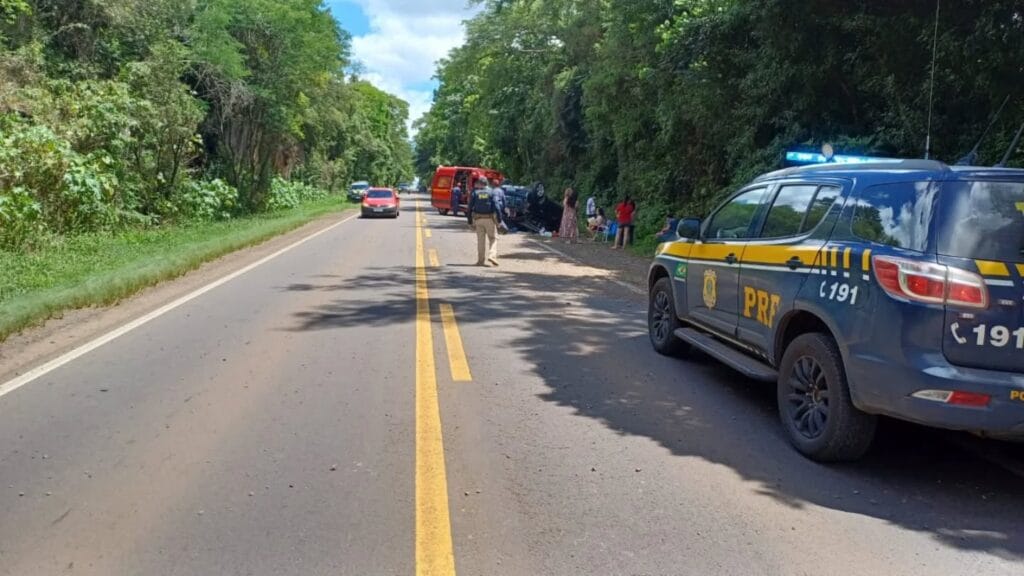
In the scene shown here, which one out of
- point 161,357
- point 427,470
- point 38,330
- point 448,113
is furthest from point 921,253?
point 448,113

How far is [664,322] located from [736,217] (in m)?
1.57

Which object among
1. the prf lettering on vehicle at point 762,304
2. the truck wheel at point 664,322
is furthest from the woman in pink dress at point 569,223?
the prf lettering on vehicle at point 762,304

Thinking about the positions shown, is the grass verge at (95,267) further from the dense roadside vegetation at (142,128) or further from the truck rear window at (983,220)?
the truck rear window at (983,220)

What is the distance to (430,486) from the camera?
4629 mm

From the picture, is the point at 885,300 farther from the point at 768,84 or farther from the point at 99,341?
the point at 768,84

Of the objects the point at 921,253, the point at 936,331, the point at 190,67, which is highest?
the point at 190,67

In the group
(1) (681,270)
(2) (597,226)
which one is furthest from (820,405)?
(2) (597,226)

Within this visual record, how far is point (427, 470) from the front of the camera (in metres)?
4.88

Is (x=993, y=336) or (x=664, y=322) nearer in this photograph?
(x=993, y=336)

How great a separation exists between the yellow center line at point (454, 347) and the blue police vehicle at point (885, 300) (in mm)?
2301

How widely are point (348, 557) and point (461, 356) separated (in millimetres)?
4286

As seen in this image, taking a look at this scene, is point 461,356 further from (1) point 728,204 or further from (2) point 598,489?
(2) point 598,489

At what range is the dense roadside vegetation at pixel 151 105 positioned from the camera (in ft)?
62.0

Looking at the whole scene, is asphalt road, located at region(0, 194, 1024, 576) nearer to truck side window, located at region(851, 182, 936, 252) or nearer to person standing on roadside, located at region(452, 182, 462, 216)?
truck side window, located at region(851, 182, 936, 252)
